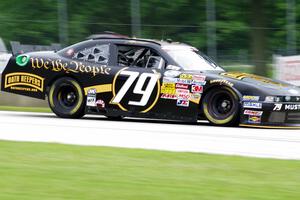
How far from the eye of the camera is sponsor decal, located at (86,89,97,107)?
44.5 ft

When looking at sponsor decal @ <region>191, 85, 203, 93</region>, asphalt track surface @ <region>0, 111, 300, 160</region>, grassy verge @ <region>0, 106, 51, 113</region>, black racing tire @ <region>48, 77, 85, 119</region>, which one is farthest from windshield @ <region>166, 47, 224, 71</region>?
grassy verge @ <region>0, 106, 51, 113</region>

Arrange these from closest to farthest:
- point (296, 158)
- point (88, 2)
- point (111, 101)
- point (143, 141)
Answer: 1. point (296, 158)
2. point (143, 141)
3. point (111, 101)
4. point (88, 2)

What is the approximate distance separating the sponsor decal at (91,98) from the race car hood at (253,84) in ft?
6.92

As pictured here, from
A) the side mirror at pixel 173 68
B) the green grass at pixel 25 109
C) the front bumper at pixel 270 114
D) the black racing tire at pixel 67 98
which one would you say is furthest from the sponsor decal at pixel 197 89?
the green grass at pixel 25 109

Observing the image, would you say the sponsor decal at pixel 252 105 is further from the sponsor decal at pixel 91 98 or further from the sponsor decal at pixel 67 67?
the sponsor decal at pixel 91 98

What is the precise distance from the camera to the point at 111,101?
13.4 m

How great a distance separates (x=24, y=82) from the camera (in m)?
14.3

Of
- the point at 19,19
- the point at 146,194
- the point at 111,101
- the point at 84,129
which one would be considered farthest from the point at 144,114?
the point at 19,19

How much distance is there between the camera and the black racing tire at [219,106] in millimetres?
12391

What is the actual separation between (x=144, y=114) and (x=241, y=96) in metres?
1.81

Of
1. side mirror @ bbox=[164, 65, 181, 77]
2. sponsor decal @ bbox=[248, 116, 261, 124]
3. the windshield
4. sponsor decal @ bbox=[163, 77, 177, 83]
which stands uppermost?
the windshield

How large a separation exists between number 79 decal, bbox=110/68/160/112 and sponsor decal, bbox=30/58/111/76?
41 centimetres

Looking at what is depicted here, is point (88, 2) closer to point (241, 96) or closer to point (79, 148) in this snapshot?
point (241, 96)

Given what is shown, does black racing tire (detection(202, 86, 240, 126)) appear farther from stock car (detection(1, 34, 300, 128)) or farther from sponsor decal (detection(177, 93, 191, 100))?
sponsor decal (detection(177, 93, 191, 100))
